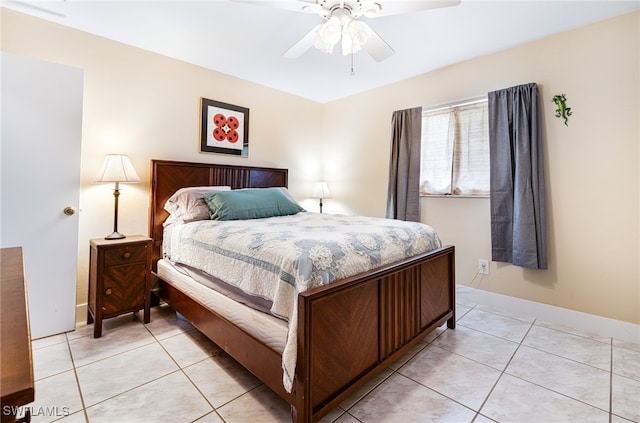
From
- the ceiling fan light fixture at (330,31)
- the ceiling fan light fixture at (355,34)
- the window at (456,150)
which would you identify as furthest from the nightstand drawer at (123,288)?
the window at (456,150)

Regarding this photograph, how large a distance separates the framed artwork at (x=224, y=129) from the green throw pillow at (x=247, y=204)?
86cm

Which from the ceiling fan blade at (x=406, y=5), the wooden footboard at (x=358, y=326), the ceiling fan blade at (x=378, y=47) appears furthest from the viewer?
the ceiling fan blade at (x=378, y=47)

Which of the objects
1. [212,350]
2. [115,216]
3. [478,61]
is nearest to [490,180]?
[478,61]

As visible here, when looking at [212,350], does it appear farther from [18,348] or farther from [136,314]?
[18,348]

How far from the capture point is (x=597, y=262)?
92.6 inches

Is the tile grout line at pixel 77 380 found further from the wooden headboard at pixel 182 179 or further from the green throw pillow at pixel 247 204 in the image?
the green throw pillow at pixel 247 204

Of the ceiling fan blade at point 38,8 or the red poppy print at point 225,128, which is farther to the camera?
the red poppy print at point 225,128

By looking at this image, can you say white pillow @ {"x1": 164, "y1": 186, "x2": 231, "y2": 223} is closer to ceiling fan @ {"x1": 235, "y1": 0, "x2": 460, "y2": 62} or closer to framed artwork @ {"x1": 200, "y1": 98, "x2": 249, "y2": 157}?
framed artwork @ {"x1": 200, "y1": 98, "x2": 249, "y2": 157}

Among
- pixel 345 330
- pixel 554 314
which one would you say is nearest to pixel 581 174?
pixel 554 314

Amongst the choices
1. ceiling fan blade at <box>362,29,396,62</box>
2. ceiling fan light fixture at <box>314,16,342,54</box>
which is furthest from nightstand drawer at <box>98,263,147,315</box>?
ceiling fan blade at <box>362,29,396,62</box>

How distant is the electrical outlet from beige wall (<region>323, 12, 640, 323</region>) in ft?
0.17

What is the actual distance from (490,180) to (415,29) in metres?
1.51

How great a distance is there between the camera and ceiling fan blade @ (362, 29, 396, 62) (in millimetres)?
1975

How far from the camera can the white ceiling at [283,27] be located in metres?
2.16
